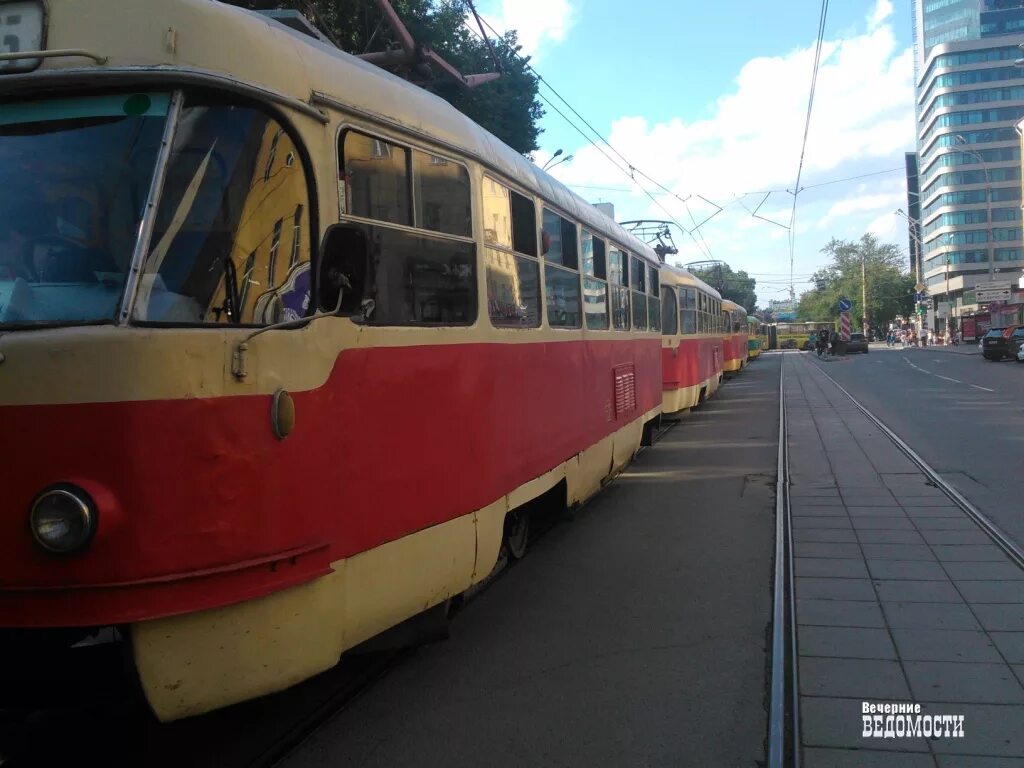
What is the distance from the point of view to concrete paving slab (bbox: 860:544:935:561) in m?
6.26

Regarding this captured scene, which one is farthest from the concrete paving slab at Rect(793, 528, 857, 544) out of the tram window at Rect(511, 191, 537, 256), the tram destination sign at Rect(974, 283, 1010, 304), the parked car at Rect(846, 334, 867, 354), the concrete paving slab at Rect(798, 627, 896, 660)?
the tram destination sign at Rect(974, 283, 1010, 304)

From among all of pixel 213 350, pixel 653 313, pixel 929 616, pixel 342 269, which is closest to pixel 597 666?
pixel 929 616

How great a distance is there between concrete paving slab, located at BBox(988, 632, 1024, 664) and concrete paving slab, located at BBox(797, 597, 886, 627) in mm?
581

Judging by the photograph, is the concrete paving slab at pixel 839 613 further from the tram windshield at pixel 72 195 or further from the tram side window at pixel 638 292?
the tram side window at pixel 638 292

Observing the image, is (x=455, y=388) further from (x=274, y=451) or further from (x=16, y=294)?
(x=16, y=294)

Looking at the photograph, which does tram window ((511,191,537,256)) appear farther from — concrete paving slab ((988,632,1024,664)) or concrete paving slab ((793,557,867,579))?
concrete paving slab ((988,632,1024,664))

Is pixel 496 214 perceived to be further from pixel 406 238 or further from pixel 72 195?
pixel 72 195

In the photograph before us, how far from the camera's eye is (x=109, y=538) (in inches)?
103

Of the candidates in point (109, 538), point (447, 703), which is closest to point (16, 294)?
point (109, 538)

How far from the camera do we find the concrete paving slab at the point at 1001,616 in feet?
15.5

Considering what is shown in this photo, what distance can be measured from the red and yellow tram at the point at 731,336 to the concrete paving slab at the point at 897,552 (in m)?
19.1

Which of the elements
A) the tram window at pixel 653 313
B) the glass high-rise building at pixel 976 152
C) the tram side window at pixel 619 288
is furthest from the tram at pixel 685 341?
the glass high-rise building at pixel 976 152

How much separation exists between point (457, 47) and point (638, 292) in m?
9.29

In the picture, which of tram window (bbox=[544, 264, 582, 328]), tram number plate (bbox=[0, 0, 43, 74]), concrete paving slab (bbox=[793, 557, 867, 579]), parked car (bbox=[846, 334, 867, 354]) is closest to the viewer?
tram number plate (bbox=[0, 0, 43, 74])
